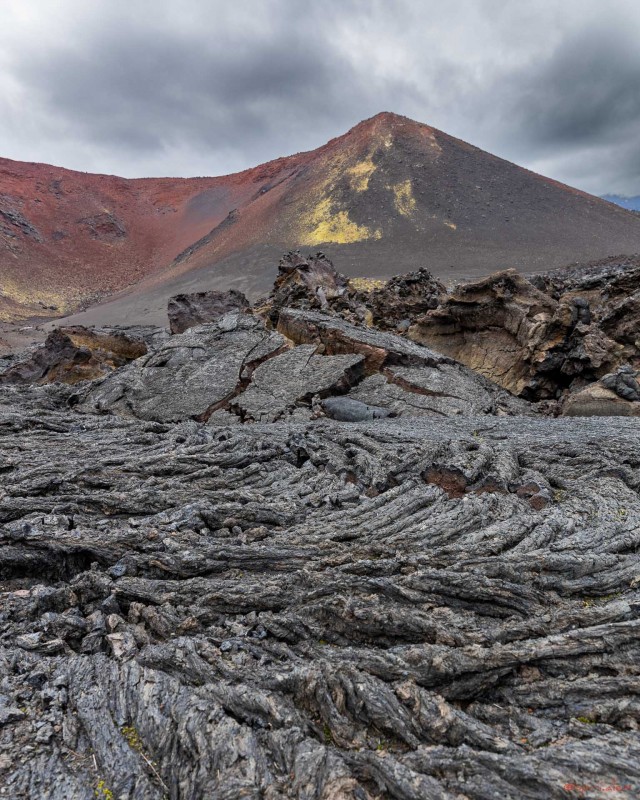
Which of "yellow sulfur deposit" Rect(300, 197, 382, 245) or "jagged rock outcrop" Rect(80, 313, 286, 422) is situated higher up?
"yellow sulfur deposit" Rect(300, 197, 382, 245)

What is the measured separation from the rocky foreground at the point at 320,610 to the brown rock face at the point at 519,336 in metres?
5.59

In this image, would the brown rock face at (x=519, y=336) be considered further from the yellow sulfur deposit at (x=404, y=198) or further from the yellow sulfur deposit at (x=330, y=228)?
the yellow sulfur deposit at (x=404, y=198)

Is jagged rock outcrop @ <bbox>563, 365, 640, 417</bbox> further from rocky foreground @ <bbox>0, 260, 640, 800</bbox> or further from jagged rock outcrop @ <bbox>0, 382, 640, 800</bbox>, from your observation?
jagged rock outcrop @ <bbox>0, 382, 640, 800</bbox>

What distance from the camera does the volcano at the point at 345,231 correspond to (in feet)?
253

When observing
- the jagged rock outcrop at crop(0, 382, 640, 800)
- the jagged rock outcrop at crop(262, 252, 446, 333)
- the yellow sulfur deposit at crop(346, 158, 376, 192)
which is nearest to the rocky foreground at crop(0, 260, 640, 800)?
the jagged rock outcrop at crop(0, 382, 640, 800)

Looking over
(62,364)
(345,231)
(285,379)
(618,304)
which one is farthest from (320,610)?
(345,231)

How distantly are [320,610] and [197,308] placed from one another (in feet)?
101

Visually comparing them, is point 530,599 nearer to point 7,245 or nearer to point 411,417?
point 411,417

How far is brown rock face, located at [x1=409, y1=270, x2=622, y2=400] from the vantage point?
2023 centimetres

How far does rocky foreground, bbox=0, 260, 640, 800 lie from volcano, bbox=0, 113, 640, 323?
183 feet

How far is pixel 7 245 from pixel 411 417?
114 meters

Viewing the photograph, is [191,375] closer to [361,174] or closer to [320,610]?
[320,610]

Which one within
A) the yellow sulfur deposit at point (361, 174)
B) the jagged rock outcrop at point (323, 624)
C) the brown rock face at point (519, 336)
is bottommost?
the jagged rock outcrop at point (323, 624)

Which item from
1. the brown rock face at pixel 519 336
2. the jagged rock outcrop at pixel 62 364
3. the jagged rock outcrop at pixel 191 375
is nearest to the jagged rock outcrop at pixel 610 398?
the brown rock face at pixel 519 336
